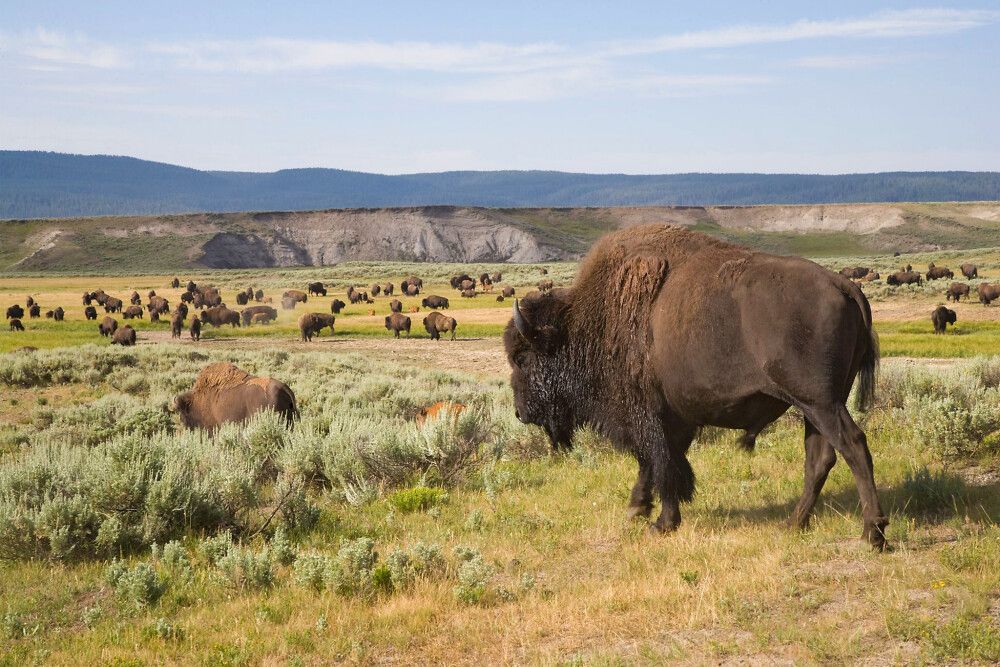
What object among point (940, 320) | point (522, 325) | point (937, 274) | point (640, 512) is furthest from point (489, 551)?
point (937, 274)

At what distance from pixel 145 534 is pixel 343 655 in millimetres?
2783

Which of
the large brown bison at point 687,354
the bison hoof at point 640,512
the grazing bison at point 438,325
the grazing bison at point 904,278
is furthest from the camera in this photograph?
the grazing bison at point 904,278

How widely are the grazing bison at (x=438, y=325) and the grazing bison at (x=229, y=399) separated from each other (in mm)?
22870

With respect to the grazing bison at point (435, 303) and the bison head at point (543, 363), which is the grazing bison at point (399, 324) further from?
the bison head at point (543, 363)

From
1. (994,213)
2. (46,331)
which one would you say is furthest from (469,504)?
(994,213)

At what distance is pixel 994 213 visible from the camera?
465 ft

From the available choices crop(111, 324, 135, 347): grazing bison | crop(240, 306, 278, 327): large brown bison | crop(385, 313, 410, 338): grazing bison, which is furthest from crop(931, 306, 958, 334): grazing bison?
crop(240, 306, 278, 327): large brown bison

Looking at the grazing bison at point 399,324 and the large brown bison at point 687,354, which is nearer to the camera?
the large brown bison at point 687,354

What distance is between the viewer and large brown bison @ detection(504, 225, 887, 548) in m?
5.06

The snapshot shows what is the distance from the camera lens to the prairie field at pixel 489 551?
409 cm

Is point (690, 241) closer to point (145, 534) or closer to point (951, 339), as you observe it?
point (145, 534)

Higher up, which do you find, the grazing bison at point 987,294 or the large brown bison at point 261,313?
the grazing bison at point 987,294

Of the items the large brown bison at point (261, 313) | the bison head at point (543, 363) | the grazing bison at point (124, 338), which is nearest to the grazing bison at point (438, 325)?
the grazing bison at point (124, 338)

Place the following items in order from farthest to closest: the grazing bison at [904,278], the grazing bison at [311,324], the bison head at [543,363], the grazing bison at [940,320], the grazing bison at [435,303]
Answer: the grazing bison at [904,278] → the grazing bison at [435,303] → the grazing bison at [311,324] → the grazing bison at [940,320] → the bison head at [543,363]
